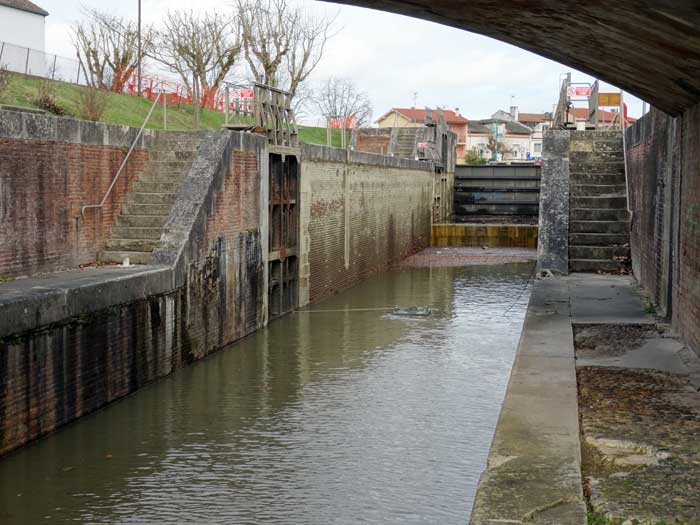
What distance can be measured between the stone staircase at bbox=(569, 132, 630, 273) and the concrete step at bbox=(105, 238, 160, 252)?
8.12 metres

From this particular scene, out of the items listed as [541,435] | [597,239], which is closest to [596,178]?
[597,239]

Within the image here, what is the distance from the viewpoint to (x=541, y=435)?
22.5 feet

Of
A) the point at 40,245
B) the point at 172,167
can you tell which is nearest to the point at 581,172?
the point at 172,167

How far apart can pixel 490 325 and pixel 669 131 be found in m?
4.09

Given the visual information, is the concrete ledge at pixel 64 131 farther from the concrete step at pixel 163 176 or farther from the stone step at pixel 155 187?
the stone step at pixel 155 187

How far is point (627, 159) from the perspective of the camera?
1894 cm

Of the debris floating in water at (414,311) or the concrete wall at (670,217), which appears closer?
the concrete wall at (670,217)

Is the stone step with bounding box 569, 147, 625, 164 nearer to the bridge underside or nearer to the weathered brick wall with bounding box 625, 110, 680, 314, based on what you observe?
the weathered brick wall with bounding box 625, 110, 680, 314

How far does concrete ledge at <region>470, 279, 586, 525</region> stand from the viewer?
5383 mm

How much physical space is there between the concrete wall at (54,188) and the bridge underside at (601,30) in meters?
4.51

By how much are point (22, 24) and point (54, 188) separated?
989 inches

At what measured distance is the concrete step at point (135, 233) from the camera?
12328 millimetres

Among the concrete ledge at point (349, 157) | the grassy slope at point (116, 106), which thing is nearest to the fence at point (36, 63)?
the grassy slope at point (116, 106)

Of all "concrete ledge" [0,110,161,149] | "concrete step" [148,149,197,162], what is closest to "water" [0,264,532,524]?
"concrete step" [148,149,197,162]
